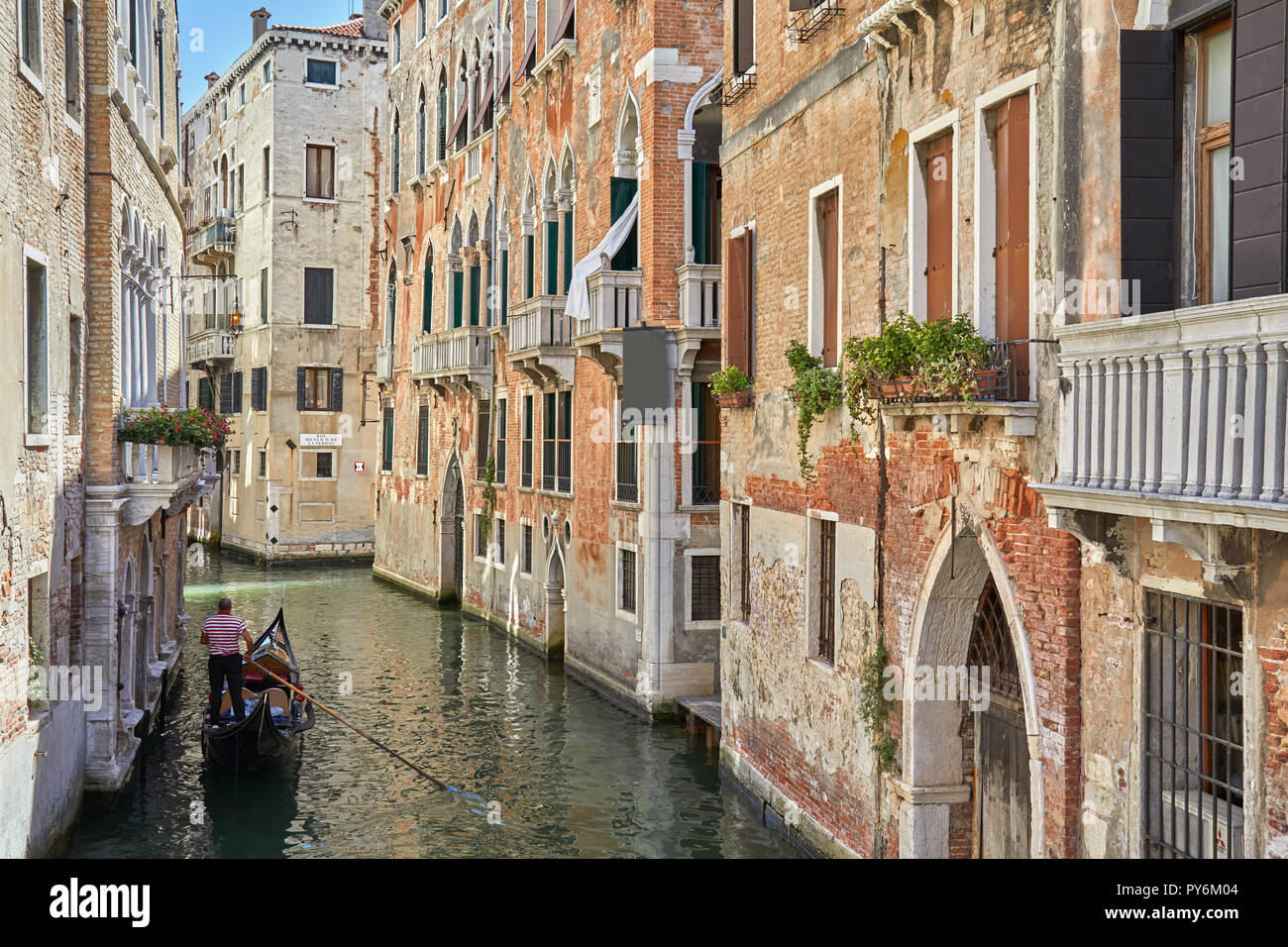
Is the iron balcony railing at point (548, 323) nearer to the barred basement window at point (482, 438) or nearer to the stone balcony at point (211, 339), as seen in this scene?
the barred basement window at point (482, 438)

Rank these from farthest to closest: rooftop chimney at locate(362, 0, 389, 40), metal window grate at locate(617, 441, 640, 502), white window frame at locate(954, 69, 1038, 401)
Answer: rooftop chimney at locate(362, 0, 389, 40) < metal window grate at locate(617, 441, 640, 502) < white window frame at locate(954, 69, 1038, 401)

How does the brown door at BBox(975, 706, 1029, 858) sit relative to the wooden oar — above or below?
above

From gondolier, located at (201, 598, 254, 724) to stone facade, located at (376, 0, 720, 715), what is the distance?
4412mm

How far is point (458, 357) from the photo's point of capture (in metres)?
23.1

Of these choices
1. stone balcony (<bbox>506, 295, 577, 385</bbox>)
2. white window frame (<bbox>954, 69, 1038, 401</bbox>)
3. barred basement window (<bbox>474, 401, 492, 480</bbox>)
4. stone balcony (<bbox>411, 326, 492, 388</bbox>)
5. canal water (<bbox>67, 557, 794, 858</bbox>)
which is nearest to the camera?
white window frame (<bbox>954, 69, 1038, 401</bbox>)

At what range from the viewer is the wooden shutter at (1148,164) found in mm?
5543

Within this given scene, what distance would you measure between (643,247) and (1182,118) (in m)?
9.78

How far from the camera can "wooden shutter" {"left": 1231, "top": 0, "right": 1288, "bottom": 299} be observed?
15.8ft

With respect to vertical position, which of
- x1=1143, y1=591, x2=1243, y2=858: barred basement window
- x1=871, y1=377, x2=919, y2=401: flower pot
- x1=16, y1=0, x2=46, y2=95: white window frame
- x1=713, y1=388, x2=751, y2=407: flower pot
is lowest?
x1=1143, y1=591, x2=1243, y2=858: barred basement window

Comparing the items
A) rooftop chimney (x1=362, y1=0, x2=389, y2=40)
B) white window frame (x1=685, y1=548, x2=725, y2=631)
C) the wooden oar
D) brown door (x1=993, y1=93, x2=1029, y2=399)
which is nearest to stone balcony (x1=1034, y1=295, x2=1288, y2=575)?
brown door (x1=993, y1=93, x2=1029, y2=399)

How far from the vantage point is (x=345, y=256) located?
108 feet

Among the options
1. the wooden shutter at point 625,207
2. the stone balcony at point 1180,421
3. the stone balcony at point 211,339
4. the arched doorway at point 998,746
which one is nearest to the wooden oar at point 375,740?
the arched doorway at point 998,746

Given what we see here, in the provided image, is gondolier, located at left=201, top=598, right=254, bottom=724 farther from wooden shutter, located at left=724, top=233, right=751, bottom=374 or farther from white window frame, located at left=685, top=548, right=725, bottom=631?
wooden shutter, located at left=724, top=233, right=751, bottom=374

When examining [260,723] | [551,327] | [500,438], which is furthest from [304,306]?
[260,723]
